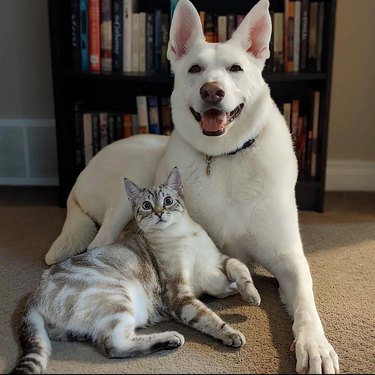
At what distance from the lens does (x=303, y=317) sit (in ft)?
5.17

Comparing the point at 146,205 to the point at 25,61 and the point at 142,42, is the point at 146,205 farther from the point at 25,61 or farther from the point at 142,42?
the point at 25,61

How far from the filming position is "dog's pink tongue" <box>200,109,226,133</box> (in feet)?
5.70

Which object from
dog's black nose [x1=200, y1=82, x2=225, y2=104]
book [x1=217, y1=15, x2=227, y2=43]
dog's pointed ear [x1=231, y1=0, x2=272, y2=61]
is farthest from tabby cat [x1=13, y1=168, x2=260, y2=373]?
book [x1=217, y1=15, x2=227, y2=43]

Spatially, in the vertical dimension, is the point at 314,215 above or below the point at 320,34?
below

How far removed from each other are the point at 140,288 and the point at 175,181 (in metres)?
0.34

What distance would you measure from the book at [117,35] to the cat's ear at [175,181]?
98 centimetres

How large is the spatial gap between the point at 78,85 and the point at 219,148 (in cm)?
124

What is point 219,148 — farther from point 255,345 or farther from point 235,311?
point 255,345

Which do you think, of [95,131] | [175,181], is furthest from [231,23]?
[175,181]

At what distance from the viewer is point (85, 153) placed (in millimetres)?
2740

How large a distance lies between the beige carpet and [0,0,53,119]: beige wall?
547 mm

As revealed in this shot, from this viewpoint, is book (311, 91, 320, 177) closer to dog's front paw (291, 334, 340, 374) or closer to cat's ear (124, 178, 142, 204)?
cat's ear (124, 178, 142, 204)

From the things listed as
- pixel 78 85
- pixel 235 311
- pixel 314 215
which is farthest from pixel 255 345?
pixel 78 85

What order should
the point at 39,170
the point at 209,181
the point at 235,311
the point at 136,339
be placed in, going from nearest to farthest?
the point at 136,339, the point at 235,311, the point at 209,181, the point at 39,170
